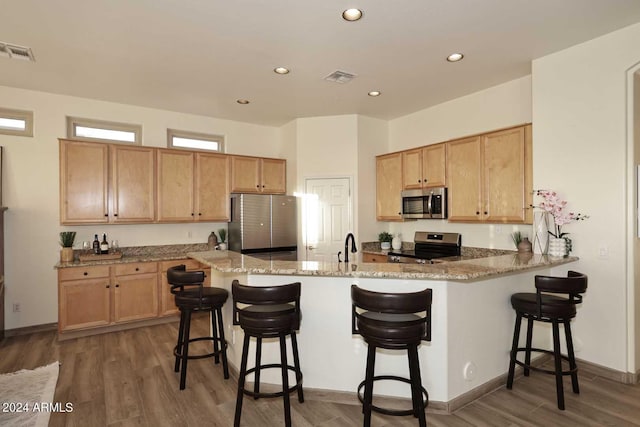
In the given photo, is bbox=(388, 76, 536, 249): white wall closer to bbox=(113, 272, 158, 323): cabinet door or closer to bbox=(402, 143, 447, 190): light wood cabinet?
bbox=(402, 143, 447, 190): light wood cabinet

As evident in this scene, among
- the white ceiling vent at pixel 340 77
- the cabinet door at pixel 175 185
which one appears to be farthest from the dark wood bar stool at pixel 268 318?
the cabinet door at pixel 175 185

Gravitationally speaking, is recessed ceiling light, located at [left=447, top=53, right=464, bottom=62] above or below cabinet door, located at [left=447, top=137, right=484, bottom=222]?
above

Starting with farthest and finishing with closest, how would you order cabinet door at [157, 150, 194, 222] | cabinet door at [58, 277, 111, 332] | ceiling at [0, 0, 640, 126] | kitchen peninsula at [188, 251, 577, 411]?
cabinet door at [157, 150, 194, 222] → cabinet door at [58, 277, 111, 332] → ceiling at [0, 0, 640, 126] → kitchen peninsula at [188, 251, 577, 411]

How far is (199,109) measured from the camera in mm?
5281

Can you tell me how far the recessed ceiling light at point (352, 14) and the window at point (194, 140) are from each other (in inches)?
142

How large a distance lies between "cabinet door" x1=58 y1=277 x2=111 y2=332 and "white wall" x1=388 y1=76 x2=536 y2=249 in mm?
4150

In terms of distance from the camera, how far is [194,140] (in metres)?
5.70

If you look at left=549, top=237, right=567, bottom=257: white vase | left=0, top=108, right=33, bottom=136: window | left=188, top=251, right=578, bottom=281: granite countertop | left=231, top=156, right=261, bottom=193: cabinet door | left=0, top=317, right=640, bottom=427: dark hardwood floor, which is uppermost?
left=0, top=108, right=33, bottom=136: window

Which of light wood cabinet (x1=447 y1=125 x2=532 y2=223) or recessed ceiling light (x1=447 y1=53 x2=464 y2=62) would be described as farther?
light wood cabinet (x1=447 y1=125 x2=532 y2=223)

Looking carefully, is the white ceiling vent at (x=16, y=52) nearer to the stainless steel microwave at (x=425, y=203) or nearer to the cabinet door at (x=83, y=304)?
the cabinet door at (x=83, y=304)

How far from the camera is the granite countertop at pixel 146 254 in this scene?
4.39 metres

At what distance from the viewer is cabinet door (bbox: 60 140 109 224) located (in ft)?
14.4

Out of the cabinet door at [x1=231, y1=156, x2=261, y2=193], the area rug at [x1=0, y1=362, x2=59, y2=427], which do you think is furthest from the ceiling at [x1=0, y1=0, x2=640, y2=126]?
the area rug at [x1=0, y1=362, x2=59, y2=427]

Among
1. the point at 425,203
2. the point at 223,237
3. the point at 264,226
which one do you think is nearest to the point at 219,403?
the point at 264,226
